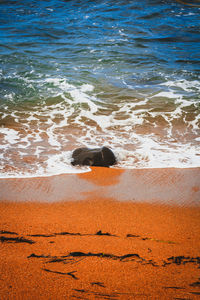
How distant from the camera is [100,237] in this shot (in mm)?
2162

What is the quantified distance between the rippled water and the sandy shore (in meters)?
0.58

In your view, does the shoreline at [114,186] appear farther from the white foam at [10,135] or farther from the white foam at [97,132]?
the white foam at [10,135]

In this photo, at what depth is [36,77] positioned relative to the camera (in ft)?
27.8

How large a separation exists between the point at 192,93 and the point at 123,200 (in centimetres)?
564

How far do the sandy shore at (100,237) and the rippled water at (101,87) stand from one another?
58cm

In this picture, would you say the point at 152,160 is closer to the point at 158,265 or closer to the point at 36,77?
the point at 158,265

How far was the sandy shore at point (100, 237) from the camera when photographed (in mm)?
1659

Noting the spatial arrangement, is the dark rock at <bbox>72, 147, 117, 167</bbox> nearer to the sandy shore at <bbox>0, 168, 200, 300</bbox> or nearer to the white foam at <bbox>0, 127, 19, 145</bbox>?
the sandy shore at <bbox>0, 168, 200, 300</bbox>

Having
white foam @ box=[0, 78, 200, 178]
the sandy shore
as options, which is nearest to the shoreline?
the sandy shore

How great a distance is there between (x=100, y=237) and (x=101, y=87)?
6.23 meters

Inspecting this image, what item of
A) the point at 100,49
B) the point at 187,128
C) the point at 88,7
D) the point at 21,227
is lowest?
the point at 187,128

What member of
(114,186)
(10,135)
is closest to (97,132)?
(10,135)

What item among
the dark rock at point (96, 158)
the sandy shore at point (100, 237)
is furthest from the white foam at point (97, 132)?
the sandy shore at point (100, 237)

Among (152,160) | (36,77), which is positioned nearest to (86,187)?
(152,160)
